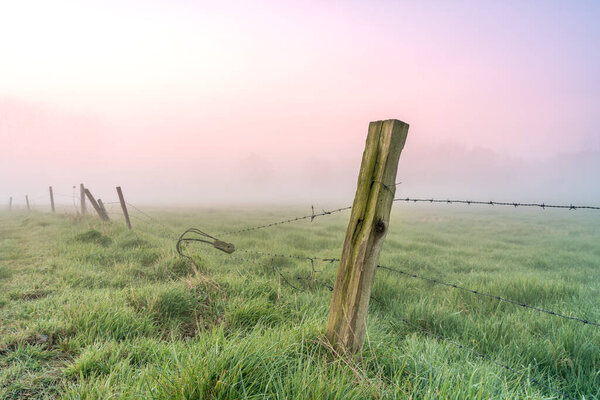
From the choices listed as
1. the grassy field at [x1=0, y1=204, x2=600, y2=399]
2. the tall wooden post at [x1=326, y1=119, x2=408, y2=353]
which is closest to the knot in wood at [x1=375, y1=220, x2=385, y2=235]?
the tall wooden post at [x1=326, y1=119, x2=408, y2=353]

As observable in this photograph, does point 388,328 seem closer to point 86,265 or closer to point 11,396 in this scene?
point 11,396

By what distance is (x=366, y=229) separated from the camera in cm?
216

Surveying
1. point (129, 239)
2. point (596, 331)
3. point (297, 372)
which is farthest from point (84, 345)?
point (129, 239)

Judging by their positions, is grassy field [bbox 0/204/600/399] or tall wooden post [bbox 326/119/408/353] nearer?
grassy field [bbox 0/204/600/399]

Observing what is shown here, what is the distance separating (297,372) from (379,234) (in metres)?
1.09

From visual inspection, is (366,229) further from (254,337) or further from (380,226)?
(254,337)

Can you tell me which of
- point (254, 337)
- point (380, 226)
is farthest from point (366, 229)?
point (254, 337)

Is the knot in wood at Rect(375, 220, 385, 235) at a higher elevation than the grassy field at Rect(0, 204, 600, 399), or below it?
higher

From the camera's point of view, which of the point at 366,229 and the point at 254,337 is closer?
the point at 366,229

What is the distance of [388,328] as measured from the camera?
3.73 m

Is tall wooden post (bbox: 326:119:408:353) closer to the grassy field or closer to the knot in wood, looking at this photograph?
the knot in wood

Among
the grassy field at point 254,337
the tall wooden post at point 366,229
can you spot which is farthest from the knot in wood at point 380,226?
A: the grassy field at point 254,337

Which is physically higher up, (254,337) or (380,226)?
(380,226)

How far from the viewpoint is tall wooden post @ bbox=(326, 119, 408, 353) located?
2.11m
